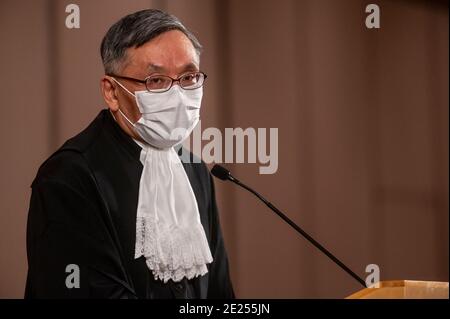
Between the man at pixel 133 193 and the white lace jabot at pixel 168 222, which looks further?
the white lace jabot at pixel 168 222

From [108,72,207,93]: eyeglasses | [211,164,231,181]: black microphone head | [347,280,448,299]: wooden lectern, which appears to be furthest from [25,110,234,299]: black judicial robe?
[347,280,448,299]: wooden lectern

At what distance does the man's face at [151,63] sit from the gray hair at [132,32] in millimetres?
19

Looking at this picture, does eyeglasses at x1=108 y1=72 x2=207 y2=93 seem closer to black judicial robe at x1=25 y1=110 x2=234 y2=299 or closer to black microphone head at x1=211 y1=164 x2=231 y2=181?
black judicial robe at x1=25 y1=110 x2=234 y2=299

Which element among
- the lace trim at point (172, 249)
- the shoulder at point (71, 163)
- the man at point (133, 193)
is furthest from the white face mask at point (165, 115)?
the lace trim at point (172, 249)

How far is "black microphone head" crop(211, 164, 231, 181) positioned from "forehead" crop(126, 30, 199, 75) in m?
0.38

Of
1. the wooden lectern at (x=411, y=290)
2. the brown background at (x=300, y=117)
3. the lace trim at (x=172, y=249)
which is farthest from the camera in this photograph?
the brown background at (x=300, y=117)

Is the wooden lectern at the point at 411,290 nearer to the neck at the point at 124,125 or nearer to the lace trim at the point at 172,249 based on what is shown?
the lace trim at the point at 172,249

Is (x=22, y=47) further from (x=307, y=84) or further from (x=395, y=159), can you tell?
(x=395, y=159)

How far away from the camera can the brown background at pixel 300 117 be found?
2680 millimetres

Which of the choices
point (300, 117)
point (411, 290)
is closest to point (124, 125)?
point (300, 117)

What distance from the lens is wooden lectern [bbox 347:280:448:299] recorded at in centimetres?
205

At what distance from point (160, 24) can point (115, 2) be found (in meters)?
0.23

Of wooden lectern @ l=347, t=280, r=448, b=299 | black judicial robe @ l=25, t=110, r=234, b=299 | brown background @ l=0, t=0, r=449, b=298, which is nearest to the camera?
wooden lectern @ l=347, t=280, r=448, b=299

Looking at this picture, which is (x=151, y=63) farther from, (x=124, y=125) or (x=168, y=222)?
(x=168, y=222)
